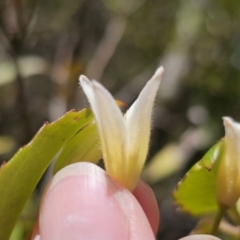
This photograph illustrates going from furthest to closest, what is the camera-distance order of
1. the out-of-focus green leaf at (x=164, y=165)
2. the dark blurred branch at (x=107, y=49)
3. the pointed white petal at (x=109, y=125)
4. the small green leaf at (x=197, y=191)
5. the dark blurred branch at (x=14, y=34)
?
the dark blurred branch at (x=107, y=49) → the out-of-focus green leaf at (x=164, y=165) → the dark blurred branch at (x=14, y=34) → the small green leaf at (x=197, y=191) → the pointed white petal at (x=109, y=125)

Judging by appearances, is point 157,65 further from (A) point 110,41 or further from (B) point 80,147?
(B) point 80,147

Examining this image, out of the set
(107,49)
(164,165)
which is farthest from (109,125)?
(107,49)

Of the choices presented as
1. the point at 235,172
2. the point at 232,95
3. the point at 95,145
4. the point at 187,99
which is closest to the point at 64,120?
the point at 95,145

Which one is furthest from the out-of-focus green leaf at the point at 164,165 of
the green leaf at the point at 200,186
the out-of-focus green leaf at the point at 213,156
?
the out-of-focus green leaf at the point at 213,156

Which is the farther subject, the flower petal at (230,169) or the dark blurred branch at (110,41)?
the dark blurred branch at (110,41)

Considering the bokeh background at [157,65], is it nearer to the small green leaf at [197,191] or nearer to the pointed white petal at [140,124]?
the small green leaf at [197,191]

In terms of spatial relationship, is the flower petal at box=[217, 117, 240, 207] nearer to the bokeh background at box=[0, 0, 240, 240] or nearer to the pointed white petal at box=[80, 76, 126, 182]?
the pointed white petal at box=[80, 76, 126, 182]

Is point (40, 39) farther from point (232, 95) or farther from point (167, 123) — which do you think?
point (232, 95)
